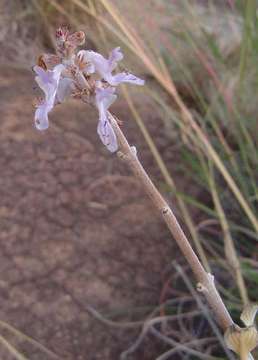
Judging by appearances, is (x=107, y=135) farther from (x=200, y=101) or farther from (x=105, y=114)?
(x=200, y=101)

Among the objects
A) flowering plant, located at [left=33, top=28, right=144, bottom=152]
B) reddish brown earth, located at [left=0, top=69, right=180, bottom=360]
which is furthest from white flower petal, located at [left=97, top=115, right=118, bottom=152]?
reddish brown earth, located at [left=0, top=69, right=180, bottom=360]

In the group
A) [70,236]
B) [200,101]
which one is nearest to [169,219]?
[70,236]

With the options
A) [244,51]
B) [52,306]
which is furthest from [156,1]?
[52,306]

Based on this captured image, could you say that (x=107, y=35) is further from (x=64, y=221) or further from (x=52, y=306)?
(x=52, y=306)

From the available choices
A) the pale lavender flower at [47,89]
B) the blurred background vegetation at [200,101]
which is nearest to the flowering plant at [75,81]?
the pale lavender flower at [47,89]

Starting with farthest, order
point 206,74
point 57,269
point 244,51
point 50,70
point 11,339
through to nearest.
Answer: point 206,74, point 244,51, point 57,269, point 11,339, point 50,70

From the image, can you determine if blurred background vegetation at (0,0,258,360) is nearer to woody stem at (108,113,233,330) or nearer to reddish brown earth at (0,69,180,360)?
reddish brown earth at (0,69,180,360)
